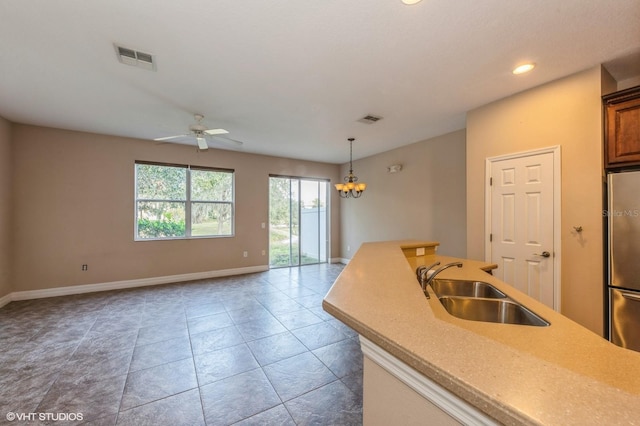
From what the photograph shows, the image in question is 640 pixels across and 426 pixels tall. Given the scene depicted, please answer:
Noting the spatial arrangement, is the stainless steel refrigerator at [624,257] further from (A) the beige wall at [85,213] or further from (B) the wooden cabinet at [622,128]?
(A) the beige wall at [85,213]

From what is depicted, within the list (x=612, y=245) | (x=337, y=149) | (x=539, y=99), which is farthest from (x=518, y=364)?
(x=337, y=149)

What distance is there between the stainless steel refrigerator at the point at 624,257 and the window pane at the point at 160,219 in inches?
237

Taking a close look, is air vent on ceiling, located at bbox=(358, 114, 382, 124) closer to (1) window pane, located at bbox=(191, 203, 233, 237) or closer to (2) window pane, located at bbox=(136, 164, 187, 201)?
(1) window pane, located at bbox=(191, 203, 233, 237)

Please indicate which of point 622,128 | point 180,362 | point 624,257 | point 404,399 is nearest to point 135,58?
point 180,362

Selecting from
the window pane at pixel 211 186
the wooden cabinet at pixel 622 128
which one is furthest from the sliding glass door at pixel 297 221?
the wooden cabinet at pixel 622 128

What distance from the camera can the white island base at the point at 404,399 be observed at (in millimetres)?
610

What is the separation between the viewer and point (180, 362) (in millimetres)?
2395

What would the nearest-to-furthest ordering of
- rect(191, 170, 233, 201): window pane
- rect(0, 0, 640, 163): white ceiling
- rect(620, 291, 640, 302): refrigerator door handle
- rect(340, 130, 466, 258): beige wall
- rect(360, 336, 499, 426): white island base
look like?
rect(360, 336, 499, 426): white island base, rect(0, 0, 640, 163): white ceiling, rect(620, 291, 640, 302): refrigerator door handle, rect(340, 130, 466, 258): beige wall, rect(191, 170, 233, 201): window pane

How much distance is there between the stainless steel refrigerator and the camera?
85.5 inches

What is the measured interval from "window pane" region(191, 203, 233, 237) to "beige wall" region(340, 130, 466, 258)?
3.04 metres

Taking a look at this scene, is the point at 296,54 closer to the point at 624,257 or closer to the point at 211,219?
the point at 624,257

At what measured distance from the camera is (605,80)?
243 cm

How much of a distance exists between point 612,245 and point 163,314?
489 centimetres

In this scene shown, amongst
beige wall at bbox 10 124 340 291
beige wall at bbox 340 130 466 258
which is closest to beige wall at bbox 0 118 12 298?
beige wall at bbox 10 124 340 291
